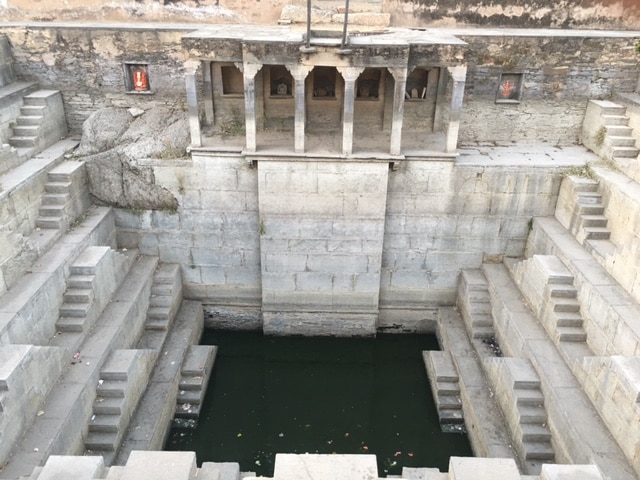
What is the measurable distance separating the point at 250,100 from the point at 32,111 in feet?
16.8

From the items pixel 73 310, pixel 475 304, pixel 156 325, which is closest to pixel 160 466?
pixel 73 310

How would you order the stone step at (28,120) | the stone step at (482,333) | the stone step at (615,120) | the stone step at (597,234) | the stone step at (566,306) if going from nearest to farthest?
the stone step at (566,306) < the stone step at (597,234) < the stone step at (482,333) < the stone step at (28,120) < the stone step at (615,120)

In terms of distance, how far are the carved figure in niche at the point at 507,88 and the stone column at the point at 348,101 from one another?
4051mm

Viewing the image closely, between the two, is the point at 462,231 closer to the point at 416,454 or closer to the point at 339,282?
the point at 339,282

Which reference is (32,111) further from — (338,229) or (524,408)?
(524,408)

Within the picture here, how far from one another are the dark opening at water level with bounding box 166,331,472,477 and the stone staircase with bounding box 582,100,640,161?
567 cm

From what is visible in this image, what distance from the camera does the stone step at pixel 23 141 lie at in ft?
37.2

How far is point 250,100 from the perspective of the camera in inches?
413

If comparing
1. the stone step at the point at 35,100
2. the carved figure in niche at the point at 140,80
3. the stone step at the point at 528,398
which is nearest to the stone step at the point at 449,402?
the stone step at the point at 528,398

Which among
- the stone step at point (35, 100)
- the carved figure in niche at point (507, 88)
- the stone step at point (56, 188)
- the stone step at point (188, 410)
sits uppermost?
the carved figure in niche at point (507, 88)

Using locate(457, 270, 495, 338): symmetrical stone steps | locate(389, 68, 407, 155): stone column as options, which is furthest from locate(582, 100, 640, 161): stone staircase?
locate(389, 68, 407, 155): stone column

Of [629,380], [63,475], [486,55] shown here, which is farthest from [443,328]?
[63,475]

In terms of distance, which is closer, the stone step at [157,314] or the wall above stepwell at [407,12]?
the stone step at [157,314]

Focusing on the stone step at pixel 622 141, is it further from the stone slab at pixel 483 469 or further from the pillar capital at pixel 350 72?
the stone slab at pixel 483 469
